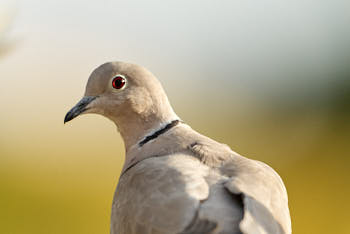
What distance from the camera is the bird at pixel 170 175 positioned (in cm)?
163

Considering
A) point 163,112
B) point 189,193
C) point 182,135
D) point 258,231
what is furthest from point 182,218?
point 163,112

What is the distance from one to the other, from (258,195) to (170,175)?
0.30 metres

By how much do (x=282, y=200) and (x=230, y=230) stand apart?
37cm

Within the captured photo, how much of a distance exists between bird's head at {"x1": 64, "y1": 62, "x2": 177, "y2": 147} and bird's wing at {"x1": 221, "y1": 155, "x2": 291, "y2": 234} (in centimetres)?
51

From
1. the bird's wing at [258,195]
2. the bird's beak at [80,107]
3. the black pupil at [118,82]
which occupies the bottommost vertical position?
the bird's wing at [258,195]

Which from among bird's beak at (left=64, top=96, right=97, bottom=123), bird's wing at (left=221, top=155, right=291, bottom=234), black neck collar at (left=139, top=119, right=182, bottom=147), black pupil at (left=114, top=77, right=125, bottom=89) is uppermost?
black pupil at (left=114, top=77, right=125, bottom=89)

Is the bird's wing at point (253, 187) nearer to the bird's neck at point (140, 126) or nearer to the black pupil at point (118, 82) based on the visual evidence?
the bird's neck at point (140, 126)

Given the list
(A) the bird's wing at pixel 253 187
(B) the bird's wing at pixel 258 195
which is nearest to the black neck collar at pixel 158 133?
(A) the bird's wing at pixel 253 187

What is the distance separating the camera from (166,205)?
1693 mm

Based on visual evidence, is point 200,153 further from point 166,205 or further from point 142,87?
point 142,87

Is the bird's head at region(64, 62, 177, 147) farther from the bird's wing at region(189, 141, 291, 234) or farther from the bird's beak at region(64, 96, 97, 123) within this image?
the bird's wing at region(189, 141, 291, 234)

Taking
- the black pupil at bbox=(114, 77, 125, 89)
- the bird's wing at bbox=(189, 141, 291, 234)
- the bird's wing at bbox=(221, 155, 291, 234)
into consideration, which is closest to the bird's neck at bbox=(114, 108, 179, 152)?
the black pupil at bbox=(114, 77, 125, 89)

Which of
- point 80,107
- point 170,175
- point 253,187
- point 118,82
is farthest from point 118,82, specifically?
point 253,187

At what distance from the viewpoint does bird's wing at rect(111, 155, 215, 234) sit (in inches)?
64.6
